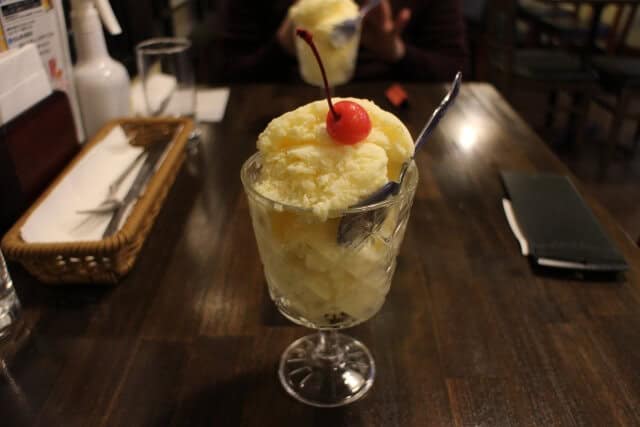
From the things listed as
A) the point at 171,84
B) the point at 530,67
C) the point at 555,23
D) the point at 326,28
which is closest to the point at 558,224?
the point at 326,28

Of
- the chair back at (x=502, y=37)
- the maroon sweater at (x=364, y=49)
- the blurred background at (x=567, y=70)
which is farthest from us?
the chair back at (x=502, y=37)

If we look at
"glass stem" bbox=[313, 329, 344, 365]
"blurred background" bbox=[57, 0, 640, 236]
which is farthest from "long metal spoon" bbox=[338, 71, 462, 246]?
"blurred background" bbox=[57, 0, 640, 236]

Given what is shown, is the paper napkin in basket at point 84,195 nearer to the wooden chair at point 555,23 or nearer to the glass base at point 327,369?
the glass base at point 327,369

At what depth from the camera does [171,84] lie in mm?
1164

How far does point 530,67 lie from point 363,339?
2312 mm

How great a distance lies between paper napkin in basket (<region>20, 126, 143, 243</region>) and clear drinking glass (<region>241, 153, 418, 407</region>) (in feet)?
1.16

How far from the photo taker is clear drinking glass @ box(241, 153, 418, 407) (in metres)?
0.44

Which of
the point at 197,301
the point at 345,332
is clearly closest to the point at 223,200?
the point at 197,301

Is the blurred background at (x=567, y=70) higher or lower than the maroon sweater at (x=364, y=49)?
lower

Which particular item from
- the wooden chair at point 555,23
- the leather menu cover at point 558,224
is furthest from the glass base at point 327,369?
Answer: the wooden chair at point 555,23

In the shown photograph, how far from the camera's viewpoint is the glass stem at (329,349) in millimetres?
620

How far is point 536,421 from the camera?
0.52m

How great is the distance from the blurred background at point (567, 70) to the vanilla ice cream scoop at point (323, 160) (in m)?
1.41

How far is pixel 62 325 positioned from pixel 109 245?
12 cm
